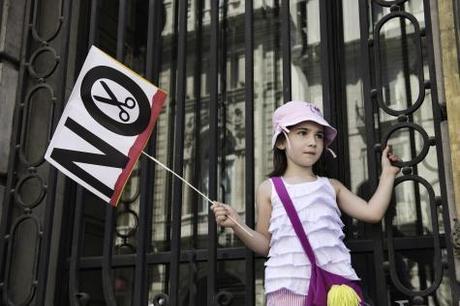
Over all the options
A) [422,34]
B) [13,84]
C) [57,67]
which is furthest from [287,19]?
[13,84]

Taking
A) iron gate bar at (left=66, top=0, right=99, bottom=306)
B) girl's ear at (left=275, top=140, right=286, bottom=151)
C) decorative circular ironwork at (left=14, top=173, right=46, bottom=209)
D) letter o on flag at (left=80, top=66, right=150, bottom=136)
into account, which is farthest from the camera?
decorative circular ironwork at (left=14, top=173, right=46, bottom=209)

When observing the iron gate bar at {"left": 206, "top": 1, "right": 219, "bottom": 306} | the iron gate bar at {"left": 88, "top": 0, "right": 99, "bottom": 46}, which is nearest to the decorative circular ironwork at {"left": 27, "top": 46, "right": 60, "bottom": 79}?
the iron gate bar at {"left": 88, "top": 0, "right": 99, "bottom": 46}

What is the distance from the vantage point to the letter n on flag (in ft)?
12.7

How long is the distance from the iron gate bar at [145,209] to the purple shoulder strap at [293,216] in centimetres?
106

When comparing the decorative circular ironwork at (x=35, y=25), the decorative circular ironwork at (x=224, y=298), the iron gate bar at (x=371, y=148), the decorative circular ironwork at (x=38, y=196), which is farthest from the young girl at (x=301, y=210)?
the decorative circular ironwork at (x=35, y=25)

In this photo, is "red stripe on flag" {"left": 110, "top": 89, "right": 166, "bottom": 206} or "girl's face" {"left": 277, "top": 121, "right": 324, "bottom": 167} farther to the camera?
"red stripe on flag" {"left": 110, "top": 89, "right": 166, "bottom": 206}

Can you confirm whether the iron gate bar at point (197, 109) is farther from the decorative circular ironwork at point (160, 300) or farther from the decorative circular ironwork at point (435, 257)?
the decorative circular ironwork at point (435, 257)

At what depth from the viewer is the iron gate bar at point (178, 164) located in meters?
4.00

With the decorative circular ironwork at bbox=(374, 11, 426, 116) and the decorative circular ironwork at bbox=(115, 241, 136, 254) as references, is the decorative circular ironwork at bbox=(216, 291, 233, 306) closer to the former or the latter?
the decorative circular ironwork at bbox=(115, 241, 136, 254)

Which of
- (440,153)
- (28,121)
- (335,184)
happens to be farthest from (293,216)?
(28,121)

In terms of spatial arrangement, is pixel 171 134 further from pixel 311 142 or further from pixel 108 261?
pixel 311 142

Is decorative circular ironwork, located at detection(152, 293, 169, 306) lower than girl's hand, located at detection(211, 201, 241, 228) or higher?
lower

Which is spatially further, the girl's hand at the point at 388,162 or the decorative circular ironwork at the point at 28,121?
the decorative circular ironwork at the point at 28,121

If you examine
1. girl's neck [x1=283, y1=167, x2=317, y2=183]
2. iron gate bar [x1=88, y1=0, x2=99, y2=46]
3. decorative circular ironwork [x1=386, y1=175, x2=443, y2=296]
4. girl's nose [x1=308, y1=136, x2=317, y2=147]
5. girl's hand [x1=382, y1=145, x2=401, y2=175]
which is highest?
iron gate bar [x1=88, y1=0, x2=99, y2=46]
